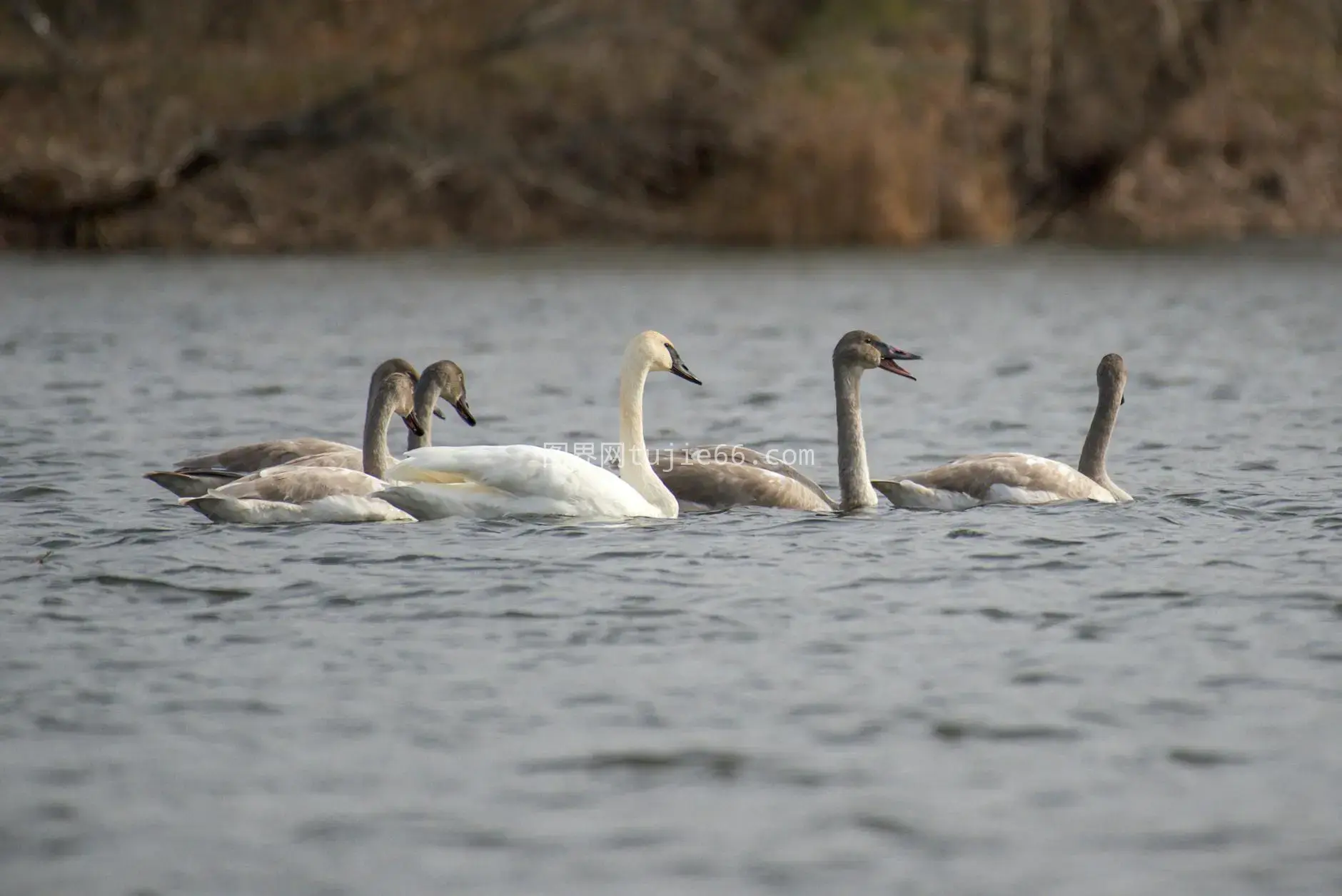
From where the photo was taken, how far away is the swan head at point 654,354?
10562 mm

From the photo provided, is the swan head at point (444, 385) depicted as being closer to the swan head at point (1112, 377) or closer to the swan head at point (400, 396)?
the swan head at point (400, 396)

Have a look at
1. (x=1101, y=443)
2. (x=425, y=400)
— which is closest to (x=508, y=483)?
(x=425, y=400)

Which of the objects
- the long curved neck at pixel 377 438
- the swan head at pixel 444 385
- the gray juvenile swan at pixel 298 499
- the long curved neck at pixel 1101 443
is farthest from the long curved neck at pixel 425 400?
the long curved neck at pixel 1101 443

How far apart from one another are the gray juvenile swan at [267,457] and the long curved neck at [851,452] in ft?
7.41

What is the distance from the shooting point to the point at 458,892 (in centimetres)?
502

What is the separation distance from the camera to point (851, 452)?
35.5 feet

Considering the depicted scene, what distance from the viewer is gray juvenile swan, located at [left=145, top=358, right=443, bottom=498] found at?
10625 mm

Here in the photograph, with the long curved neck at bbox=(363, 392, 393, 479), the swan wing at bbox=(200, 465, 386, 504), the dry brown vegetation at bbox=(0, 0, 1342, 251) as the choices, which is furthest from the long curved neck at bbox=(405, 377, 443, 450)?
the dry brown vegetation at bbox=(0, 0, 1342, 251)

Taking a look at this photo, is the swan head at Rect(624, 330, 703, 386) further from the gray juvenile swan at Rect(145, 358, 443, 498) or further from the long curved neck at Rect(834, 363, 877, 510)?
the gray juvenile swan at Rect(145, 358, 443, 498)

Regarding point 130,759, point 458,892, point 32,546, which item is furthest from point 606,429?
point 458,892

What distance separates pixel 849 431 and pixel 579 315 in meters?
15.0

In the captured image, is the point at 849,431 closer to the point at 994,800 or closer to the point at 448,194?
the point at 994,800

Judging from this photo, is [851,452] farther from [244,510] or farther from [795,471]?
[244,510]

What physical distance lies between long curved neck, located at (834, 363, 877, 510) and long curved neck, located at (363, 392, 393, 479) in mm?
2387
